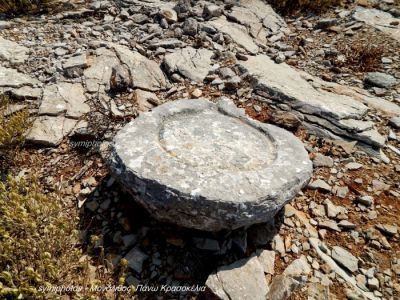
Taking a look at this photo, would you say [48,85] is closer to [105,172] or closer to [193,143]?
[105,172]

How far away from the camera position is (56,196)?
12.5 feet

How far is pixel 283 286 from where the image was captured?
3.05 meters

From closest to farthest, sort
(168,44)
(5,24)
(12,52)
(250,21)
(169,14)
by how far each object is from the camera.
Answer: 1. (12,52)
2. (168,44)
3. (5,24)
4. (169,14)
5. (250,21)

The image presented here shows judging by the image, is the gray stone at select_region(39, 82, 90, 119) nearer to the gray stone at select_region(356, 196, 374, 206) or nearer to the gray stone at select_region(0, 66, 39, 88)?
the gray stone at select_region(0, 66, 39, 88)

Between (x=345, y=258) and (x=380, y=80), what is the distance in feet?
12.3

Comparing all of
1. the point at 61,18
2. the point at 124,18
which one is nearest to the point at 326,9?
the point at 124,18

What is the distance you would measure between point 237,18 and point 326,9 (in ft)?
8.70

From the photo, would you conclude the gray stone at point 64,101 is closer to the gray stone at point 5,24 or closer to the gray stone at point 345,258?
the gray stone at point 5,24

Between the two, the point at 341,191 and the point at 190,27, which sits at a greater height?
the point at 190,27

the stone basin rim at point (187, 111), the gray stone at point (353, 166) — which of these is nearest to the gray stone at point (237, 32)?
the stone basin rim at point (187, 111)

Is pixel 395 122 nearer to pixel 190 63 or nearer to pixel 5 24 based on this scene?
pixel 190 63

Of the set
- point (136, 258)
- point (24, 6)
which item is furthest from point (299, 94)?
point (24, 6)

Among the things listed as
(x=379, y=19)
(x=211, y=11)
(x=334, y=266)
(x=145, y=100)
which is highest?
(x=211, y=11)

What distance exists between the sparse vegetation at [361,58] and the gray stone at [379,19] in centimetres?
93
